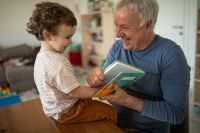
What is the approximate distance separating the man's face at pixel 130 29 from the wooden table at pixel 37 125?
43cm

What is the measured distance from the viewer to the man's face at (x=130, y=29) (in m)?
1.03

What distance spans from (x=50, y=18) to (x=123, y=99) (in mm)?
486

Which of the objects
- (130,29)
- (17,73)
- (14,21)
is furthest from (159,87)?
(14,21)

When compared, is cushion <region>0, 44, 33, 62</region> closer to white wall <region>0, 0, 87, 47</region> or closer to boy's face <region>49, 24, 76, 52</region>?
white wall <region>0, 0, 87, 47</region>

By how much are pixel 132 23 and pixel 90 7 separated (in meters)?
3.77

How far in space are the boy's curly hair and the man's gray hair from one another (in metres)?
0.26

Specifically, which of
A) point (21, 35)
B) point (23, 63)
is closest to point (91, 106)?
point (23, 63)

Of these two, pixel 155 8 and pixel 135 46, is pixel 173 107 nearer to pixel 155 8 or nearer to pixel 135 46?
pixel 135 46

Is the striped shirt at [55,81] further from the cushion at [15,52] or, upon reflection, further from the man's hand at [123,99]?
the cushion at [15,52]

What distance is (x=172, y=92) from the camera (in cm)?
102

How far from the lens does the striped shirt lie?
2.87 feet

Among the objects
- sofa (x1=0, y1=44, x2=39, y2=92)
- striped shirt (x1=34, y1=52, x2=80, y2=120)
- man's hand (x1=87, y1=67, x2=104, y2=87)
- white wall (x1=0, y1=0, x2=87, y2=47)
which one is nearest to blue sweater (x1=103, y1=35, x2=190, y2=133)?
man's hand (x1=87, y1=67, x2=104, y2=87)

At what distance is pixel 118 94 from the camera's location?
97 cm

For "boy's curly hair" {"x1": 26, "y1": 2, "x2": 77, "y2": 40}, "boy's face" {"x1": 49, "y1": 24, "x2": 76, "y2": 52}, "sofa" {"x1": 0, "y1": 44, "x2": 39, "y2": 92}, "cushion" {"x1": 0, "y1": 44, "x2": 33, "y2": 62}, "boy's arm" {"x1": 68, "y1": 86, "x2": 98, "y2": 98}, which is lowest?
"sofa" {"x1": 0, "y1": 44, "x2": 39, "y2": 92}
